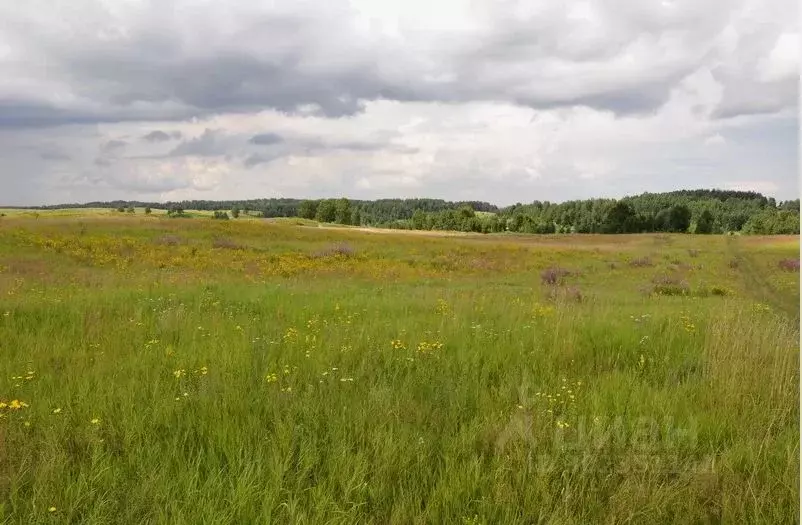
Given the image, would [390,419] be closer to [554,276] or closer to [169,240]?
[554,276]

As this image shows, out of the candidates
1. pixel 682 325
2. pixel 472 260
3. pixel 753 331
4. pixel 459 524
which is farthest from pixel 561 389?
pixel 472 260

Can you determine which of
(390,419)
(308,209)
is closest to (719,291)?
(390,419)

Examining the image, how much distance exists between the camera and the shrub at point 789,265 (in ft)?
101

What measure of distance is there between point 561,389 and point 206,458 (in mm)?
3216

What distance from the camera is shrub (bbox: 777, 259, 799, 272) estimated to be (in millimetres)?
30822

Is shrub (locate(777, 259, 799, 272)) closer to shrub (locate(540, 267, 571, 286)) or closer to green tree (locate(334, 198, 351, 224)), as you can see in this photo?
shrub (locate(540, 267, 571, 286))

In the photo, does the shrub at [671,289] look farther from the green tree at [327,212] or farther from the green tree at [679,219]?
the green tree at [327,212]

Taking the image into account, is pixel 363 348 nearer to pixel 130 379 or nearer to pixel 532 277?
pixel 130 379

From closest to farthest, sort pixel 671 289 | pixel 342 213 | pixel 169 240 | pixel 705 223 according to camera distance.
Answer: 1. pixel 671 289
2. pixel 169 240
3. pixel 705 223
4. pixel 342 213

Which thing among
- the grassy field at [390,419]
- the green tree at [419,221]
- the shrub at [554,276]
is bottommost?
the shrub at [554,276]

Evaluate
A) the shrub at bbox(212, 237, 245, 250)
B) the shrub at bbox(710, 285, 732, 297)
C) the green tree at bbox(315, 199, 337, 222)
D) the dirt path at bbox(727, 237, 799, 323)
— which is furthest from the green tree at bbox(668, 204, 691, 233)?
the shrub at bbox(212, 237, 245, 250)

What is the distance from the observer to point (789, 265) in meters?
31.5

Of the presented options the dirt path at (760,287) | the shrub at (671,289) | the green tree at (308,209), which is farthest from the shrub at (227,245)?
the green tree at (308,209)

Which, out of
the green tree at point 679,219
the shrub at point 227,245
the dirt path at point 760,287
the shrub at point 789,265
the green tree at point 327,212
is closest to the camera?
the dirt path at point 760,287
